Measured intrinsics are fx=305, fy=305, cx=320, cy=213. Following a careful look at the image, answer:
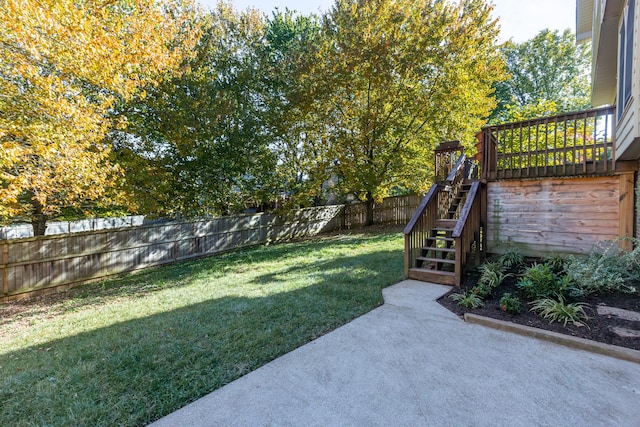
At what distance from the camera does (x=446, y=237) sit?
5895 mm

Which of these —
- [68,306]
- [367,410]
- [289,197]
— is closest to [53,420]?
[367,410]

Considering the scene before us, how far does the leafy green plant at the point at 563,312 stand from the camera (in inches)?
131

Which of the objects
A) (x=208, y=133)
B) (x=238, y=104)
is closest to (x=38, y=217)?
(x=208, y=133)

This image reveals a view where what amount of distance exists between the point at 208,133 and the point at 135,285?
438cm

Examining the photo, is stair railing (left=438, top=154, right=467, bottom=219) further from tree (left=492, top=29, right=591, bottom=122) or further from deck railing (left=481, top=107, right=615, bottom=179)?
tree (left=492, top=29, right=591, bottom=122)

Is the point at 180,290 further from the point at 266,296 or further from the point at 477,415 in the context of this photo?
the point at 477,415

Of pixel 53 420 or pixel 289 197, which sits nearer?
pixel 53 420

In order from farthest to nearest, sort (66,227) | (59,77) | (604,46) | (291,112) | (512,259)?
(66,227) → (291,112) → (604,46) → (512,259) → (59,77)

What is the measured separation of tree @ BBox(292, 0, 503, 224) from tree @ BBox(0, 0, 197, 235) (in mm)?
5858

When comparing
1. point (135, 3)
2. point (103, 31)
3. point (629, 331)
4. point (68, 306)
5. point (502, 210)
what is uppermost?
point (135, 3)

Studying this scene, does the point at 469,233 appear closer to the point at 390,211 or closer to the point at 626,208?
the point at 626,208

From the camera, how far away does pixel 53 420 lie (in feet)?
6.86

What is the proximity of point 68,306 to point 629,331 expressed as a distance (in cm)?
788

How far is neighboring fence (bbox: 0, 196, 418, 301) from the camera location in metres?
6.04
